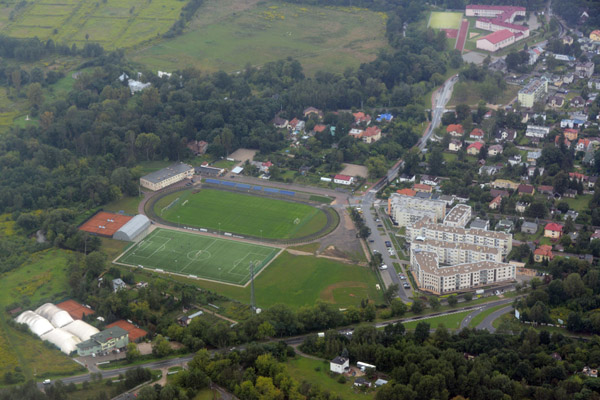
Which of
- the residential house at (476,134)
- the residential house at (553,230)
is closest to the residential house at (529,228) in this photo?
the residential house at (553,230)

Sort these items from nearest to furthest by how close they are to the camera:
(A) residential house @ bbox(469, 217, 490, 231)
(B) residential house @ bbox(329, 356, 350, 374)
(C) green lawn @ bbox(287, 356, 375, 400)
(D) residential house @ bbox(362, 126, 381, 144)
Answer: (C) green lawn @ bbox(287, 356, 375, 400) < (B) residential house @ bbox(329, 356, 350, 374) < (A) residential house @ bbox(469, 217, 490, 231) < (D) residential house @ bbox(362, 126, 381, 144)

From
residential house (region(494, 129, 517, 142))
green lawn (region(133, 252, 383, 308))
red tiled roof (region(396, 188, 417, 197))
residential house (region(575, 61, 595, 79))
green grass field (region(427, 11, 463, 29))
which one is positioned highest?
green grass field (region(427, 11, 463, 29))

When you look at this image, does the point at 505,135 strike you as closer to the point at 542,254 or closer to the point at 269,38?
the point at 542,254

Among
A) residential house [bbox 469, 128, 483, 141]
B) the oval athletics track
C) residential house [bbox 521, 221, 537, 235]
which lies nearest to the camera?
residential house [bbox 521, 221, 537, 235]

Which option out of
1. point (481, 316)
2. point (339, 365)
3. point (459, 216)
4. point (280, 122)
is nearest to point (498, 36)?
point (280, 122)

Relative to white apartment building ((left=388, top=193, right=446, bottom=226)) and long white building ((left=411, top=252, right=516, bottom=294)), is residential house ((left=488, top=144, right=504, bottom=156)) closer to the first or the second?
white apartment building ((left=388, top=193, right=446, bottom=226))

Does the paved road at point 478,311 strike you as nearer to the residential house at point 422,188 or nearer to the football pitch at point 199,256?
the football pitch at point 199,256

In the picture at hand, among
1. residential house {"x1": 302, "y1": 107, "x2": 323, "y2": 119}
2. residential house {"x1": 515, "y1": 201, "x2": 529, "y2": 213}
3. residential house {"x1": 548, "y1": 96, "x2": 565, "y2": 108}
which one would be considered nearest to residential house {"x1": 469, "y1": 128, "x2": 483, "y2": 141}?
residential house {"x1": 548, "y1": 96, "x2": 565, "y2": 108}
